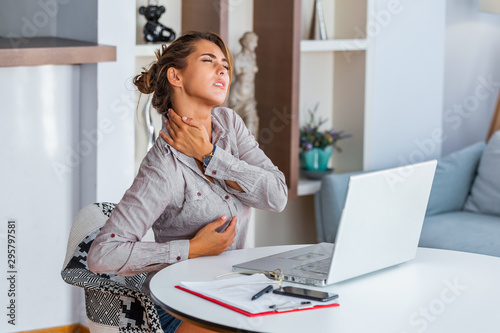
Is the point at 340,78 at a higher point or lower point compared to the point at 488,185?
higher

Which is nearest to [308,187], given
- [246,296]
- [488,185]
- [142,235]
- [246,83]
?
[246,83]

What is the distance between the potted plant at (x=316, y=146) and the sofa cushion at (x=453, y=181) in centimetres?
48

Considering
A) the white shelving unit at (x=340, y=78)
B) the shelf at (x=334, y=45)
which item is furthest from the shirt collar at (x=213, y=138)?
the white shelving unit at (x=340, y=78)

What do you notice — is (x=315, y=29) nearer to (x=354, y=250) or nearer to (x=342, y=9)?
(x=342, y=9)

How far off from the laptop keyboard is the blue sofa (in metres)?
1.44

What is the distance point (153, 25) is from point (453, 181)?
1524mm

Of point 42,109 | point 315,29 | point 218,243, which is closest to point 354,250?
point 218,243

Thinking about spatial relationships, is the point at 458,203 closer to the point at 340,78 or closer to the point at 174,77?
the point at 340,78

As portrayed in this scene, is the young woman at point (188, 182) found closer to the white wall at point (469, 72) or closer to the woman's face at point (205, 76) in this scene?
the woman's face at point (205, 76)

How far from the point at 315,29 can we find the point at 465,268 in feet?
6.13

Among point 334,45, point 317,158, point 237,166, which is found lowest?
point 317,158

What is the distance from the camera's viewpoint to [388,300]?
1418 millimetres

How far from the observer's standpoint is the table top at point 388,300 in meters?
1.27

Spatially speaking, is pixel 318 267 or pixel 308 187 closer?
pixel 318 267
